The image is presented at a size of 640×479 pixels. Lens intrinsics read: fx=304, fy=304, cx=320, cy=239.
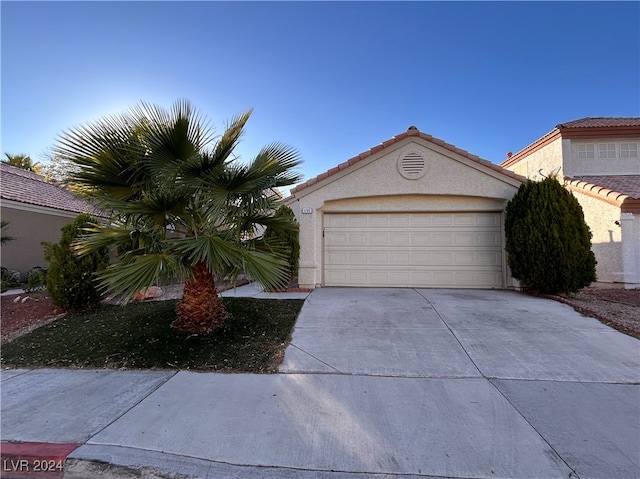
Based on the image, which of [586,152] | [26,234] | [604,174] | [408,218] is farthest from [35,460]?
[604,174]

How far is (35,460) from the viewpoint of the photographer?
259 centimetres

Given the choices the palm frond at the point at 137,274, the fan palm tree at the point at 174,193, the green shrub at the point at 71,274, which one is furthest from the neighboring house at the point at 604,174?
the green shrub at the point at 71,274

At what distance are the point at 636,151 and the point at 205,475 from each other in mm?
17427

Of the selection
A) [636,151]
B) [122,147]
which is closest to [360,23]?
[122,147]

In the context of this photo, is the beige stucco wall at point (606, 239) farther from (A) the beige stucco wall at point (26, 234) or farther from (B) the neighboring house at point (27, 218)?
(A) the beige stucco wall at point (26, 234)

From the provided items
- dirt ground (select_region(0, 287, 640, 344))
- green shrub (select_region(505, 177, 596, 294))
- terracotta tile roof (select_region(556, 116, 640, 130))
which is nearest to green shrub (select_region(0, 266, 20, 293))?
dirt ground (select_region(0, 287, 640, 344))

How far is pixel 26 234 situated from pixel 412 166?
14.2 m

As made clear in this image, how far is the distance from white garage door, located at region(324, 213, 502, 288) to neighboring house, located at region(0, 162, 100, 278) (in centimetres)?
903

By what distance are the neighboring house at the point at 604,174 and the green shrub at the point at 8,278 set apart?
19541mm

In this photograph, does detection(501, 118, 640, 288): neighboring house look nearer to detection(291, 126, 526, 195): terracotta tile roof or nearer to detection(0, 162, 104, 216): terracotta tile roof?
detection(291, 126, 526, 195): terracotta tile roof

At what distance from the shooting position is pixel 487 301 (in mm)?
7316

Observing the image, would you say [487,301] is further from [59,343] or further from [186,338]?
[59,343]

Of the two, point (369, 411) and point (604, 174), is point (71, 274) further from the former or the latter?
point (604, 174)

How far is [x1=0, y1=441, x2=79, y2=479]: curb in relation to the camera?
2531 mm
